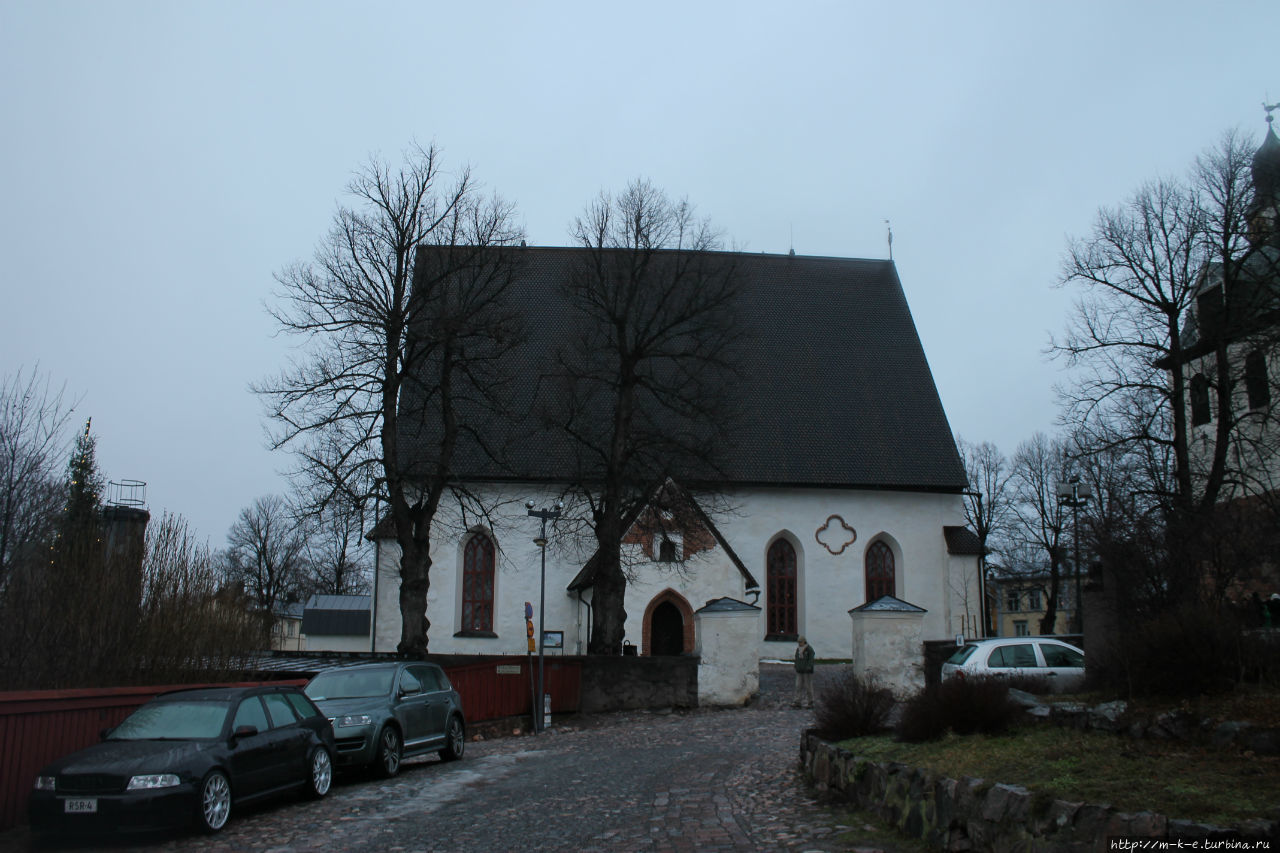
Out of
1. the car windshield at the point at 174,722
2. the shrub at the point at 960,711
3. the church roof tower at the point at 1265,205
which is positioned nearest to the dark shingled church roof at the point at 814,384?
the church roof tower at the point at 1265,205

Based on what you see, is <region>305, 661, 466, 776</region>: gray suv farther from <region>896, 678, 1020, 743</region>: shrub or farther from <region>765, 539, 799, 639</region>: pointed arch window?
<region>765, 539, 799, 639</region>: pointed arch window

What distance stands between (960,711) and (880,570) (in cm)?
2797

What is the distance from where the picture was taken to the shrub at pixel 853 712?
41.0ft

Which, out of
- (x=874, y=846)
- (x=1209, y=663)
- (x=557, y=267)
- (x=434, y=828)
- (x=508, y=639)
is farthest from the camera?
(x=557, y=267)

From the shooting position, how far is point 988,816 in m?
7.44

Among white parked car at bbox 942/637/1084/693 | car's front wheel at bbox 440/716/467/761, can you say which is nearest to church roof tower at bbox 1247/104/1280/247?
white parked car at bbox 942/637/1084/693

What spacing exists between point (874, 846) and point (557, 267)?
36.0 metres

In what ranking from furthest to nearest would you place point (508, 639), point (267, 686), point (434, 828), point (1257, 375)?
1. point (508, 639)
2. point (1257, 375)
3. point (267, 686)
4. point (434, 828)

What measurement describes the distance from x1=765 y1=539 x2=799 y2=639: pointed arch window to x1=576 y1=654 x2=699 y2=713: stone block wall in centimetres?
1170

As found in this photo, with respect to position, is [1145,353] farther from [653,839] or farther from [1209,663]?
[653,839]

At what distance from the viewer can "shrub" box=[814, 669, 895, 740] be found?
41.0 feet

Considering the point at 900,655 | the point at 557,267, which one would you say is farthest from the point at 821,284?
the point at 900,655

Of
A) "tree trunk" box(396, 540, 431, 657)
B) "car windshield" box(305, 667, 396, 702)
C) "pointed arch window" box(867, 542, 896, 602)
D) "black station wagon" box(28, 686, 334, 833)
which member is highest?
"pointed arch window" box(867, 542, 896, 602)

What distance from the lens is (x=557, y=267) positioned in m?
42.7
